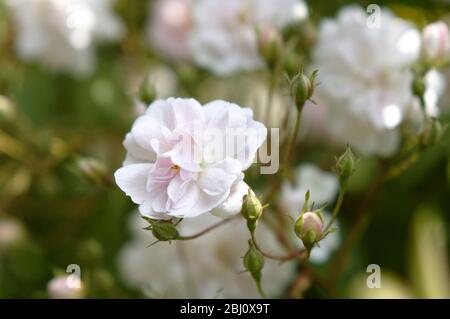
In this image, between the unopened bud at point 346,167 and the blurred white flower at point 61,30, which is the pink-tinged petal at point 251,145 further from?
the blurred white flower at point 61,30

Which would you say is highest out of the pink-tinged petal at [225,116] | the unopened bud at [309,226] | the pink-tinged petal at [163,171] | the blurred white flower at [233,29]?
the blurred white flower at [233,29]

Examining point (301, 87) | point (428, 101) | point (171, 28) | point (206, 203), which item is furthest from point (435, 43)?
point (171, 28)

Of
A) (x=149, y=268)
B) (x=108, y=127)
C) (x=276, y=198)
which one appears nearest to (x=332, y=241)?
(x=276, y=198)

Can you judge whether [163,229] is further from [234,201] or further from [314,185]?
[314,185]

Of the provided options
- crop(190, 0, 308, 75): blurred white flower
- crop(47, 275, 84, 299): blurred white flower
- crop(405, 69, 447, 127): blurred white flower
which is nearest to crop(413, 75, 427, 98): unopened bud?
crop(405, 69, 447, 127): blurred white flower

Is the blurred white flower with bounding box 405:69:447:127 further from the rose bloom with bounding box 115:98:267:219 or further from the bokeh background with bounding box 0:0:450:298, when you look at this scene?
the rose bloom with bounding box 115:98:267:219

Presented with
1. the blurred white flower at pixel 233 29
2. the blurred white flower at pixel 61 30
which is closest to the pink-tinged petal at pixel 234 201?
the blurred white flower at pixel 233 29

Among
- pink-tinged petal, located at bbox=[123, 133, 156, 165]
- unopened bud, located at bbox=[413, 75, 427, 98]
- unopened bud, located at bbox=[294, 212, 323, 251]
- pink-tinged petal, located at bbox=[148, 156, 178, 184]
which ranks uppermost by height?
unopened bud, located at bbox=[413, 75, 427, 98]
